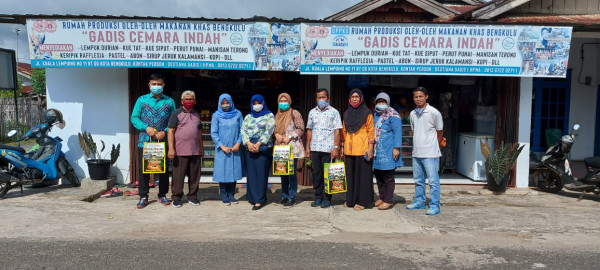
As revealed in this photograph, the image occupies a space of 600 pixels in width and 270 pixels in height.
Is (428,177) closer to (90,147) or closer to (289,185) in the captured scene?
(289,185)

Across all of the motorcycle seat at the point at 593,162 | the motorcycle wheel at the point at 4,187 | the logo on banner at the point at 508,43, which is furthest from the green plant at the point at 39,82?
A: the motorcycle seat at the point at 593,162

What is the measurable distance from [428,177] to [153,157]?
3.79 meters

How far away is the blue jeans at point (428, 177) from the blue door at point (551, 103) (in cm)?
606

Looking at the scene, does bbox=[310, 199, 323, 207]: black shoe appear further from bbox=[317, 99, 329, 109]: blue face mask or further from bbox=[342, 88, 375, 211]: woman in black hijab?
bbox=[317, 99, 329, 109]: blue face mask

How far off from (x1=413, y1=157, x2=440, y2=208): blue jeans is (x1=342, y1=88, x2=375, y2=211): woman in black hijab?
0.66 metres

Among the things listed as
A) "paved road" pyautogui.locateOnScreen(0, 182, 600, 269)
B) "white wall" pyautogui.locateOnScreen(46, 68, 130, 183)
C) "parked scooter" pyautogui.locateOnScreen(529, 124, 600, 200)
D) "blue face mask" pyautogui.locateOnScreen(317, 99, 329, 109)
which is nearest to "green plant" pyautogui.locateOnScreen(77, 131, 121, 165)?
"white wall" pyautogui.locateOnScreen(46, 68, 130, 183)

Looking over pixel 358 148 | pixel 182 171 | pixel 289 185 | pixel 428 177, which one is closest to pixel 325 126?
pixel 358 148

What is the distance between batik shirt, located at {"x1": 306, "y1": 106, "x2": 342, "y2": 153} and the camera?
607 cm

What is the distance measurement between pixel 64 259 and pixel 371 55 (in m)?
5.00

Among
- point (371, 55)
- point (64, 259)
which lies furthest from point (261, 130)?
point (64, 259)

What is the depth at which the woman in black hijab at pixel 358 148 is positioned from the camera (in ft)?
19.6

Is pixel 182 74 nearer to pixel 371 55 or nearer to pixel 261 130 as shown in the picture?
pixel 261 130

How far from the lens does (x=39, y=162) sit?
7160mm

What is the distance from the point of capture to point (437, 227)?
5465 mm
